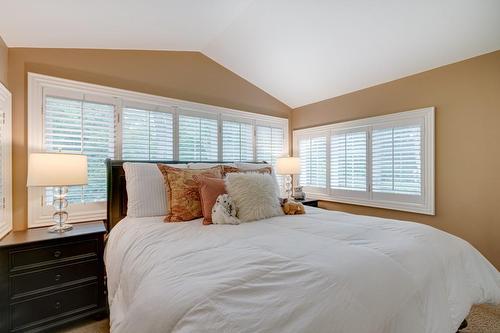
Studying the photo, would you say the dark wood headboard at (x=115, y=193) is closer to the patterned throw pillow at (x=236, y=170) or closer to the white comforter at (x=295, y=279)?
the white comforter at (x=295, y=279)

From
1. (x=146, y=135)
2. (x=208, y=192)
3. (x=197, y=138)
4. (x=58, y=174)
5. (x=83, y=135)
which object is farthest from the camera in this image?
(x=197, y=138)

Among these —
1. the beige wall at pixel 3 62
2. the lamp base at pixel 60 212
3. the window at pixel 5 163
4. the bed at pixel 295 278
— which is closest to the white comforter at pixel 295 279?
the bed at pixel 295 278

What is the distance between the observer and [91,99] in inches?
96.2

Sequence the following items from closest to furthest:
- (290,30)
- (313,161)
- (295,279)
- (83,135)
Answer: (295,279), (83,135), (290,30), (313,161)

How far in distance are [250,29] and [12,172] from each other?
260cm

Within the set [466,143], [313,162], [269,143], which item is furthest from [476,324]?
[269,143]

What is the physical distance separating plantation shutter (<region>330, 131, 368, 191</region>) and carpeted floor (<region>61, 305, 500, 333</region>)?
1623 mm

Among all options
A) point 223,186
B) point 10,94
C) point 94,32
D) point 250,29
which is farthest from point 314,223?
point 10,94

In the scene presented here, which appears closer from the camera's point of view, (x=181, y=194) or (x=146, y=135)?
(x=181, y=194)

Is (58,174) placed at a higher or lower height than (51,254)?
higher

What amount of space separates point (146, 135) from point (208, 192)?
1.25 meters

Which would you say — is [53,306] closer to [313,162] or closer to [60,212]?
[60,212]

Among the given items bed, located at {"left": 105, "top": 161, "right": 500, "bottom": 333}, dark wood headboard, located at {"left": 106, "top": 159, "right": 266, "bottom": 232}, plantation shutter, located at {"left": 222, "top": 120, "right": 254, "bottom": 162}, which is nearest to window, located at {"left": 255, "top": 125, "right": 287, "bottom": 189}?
plantation shutter, located at {"left": 222, "top": 120, "right": 254, "bottom": 162}

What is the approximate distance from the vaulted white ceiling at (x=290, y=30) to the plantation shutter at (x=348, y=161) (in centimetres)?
75
